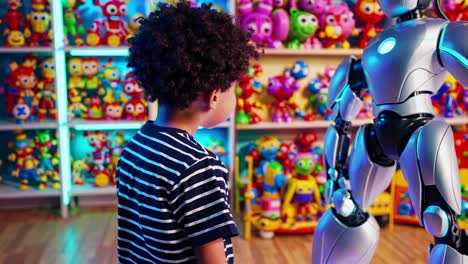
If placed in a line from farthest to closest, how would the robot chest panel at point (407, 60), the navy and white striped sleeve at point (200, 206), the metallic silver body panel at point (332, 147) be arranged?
the metallic silver body panel at point (332, 147) < the robot chest panel at point (407, 60) < the navy and white striped sleeve at point (200, 206)

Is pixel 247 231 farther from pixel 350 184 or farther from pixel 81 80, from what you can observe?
pixel 81 80

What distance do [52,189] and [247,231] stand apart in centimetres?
116

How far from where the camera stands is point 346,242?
1.47 metres

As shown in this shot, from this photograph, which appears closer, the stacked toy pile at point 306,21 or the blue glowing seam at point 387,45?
the blue glowing seam at point 387,45

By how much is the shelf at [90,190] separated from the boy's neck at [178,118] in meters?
1.93

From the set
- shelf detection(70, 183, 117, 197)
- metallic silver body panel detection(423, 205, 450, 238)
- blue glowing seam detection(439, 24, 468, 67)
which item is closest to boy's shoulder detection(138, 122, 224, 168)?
metallic silver body panel detection(423, 205, 450, 238)

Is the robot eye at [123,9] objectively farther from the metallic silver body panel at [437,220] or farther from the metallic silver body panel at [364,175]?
the metallic silver body panel at [437,220]

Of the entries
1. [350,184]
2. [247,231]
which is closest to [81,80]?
[247,231]

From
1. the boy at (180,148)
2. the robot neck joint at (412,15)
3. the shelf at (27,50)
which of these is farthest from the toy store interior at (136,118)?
the boy at (180,148)

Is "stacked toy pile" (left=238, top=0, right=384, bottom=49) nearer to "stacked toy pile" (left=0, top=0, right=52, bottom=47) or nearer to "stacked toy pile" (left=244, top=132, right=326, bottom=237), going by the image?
"stacked toy pile" (left=244, top=132, right=326, bottom=237)

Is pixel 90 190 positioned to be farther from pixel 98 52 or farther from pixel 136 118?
pixel 98 52

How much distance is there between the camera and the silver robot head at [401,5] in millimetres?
1316

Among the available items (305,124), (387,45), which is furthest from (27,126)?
(387,45)

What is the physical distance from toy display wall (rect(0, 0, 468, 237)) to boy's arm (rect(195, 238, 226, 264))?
164 centimetres
